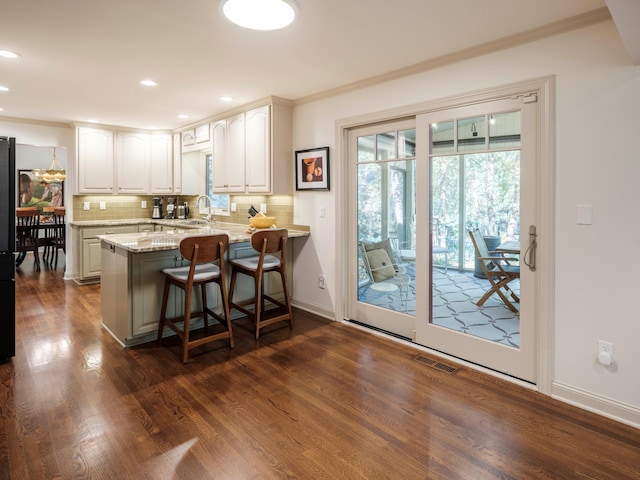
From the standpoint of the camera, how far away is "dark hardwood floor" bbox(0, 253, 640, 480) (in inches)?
71.9

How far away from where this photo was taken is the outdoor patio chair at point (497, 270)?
2780mm

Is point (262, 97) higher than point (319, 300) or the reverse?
higher

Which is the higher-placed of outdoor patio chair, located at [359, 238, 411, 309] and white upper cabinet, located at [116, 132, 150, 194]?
white upper cabinet, located at [116, 132, 150, 194]

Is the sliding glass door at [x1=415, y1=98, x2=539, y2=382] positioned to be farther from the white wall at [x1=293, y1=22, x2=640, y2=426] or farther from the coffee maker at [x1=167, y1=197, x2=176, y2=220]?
the coffee maker at [x1=167, y1=197, x2=176, y2=220]

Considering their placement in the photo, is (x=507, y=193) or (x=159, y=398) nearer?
(x=159, y=398)

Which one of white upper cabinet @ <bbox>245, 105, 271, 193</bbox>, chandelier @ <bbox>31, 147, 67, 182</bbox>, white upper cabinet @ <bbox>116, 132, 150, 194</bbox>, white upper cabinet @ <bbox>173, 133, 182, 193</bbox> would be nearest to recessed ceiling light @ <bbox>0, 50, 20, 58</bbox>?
white upper cabinet @ <bbox>245, 105, 271, 193</bbox>

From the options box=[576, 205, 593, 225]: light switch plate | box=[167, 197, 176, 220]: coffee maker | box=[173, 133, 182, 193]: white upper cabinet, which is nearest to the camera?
box=[576, 205, 593, 225]: light switch plate

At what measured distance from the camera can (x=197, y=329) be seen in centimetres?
371

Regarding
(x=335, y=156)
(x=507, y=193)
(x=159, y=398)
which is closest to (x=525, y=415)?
(x=507, y=193)

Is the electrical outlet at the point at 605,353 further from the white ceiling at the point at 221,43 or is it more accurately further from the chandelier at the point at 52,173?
the chandelier at the point at 52,173

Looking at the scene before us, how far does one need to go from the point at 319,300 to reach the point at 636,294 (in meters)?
2.70

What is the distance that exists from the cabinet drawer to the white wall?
17.2 feet

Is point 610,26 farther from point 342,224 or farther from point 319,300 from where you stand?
point 319,300

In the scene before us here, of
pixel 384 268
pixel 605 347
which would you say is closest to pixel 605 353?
pixel 605 347
